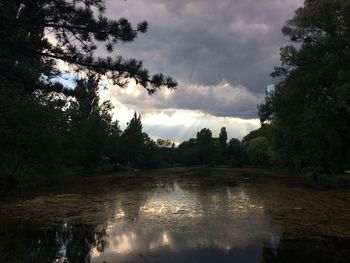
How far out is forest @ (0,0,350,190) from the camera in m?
12.5

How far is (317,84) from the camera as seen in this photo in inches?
1467

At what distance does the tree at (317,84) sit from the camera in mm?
34562

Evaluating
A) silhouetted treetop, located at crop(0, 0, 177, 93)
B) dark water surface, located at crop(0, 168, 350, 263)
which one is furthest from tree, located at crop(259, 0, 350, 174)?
silhouetted treetop, located at crop(0, 0, 177, 93)

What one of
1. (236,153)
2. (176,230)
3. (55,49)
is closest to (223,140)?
(236,153)

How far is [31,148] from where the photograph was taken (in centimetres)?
3631

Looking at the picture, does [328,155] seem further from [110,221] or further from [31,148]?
[31,148]

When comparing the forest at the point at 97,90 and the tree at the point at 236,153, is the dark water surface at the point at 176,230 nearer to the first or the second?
the forest at the point at 97,90

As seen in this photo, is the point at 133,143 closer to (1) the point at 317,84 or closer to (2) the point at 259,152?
(2) the point at 259,152

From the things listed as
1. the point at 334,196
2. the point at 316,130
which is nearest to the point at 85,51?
the point at 334,196

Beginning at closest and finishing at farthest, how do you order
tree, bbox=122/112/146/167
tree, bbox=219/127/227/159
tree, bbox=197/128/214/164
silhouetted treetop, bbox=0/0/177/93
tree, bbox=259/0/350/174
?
1. silhouetted treetop, bbox=0/0/177/93
2. tree, bbox=259/0/350/174
3. tree, bbox=122/112/146/167
4. tree, bbox=197/128/214/164
5. tree, bbox=219/127/227/159

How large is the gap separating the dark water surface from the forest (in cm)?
520

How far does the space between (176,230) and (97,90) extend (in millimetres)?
7804

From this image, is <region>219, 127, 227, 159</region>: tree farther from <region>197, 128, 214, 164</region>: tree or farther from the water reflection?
the water reflection

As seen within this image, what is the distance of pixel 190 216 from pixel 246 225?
393cm
